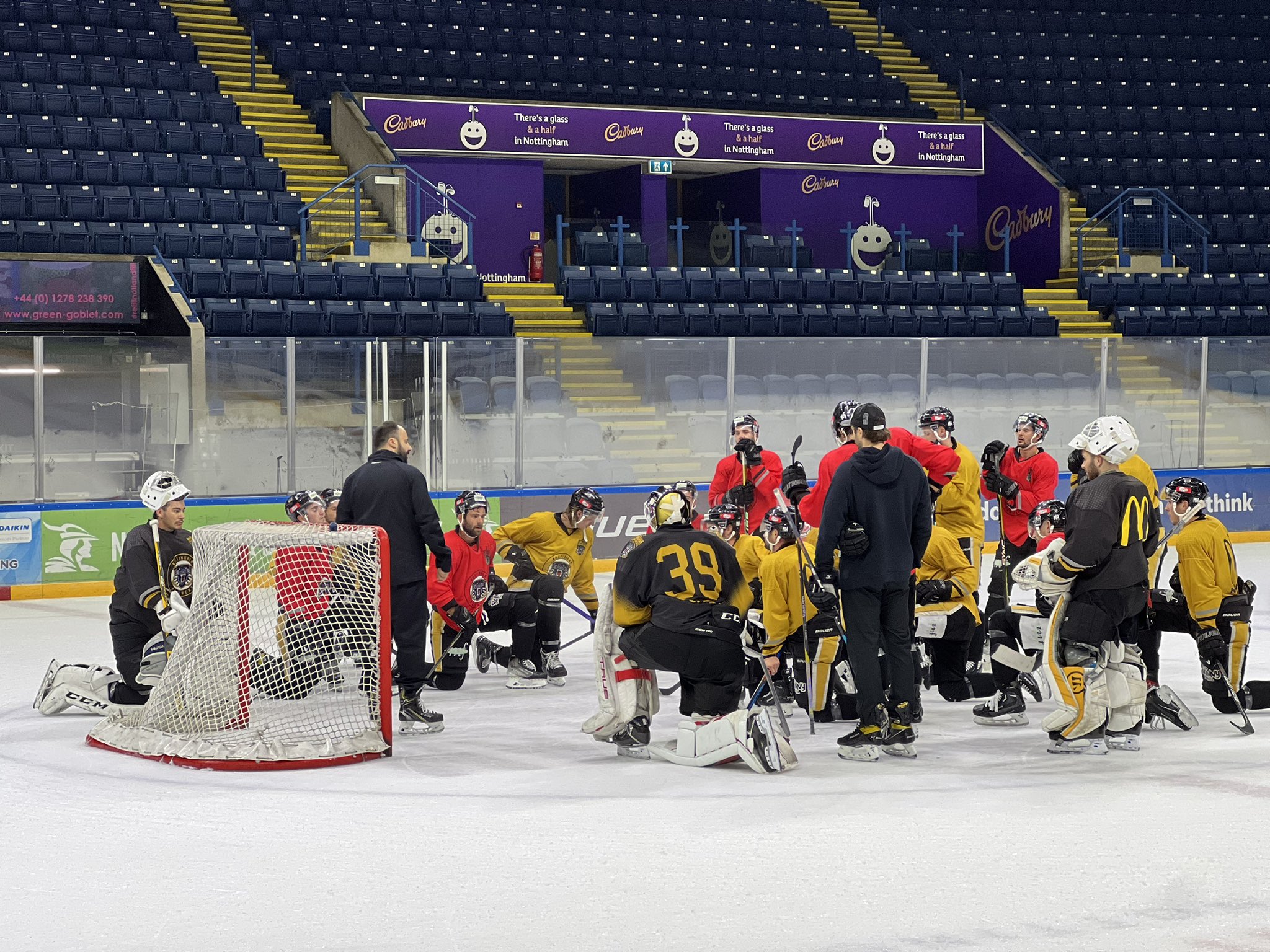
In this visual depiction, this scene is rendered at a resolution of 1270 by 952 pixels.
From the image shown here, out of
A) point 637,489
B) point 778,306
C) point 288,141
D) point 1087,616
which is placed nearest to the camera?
point 1087,616

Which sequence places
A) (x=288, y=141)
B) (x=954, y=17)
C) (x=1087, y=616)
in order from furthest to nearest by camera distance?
(x=954, y=17) < (x=288, y=141) < (x=1087, y=616)

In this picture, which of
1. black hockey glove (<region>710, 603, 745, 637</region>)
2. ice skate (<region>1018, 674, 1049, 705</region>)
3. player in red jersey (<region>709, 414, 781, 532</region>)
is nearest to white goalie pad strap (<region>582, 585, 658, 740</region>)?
black hockey glove (<region>710, 603, 745, 637</region>)

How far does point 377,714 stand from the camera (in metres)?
6.65

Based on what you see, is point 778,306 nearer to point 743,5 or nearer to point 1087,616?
point 743,5

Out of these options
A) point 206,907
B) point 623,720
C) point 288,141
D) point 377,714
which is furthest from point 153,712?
point 288,141

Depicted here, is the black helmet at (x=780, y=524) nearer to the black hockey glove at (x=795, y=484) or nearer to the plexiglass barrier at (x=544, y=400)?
the black hockey glove at (x=795, y=484)

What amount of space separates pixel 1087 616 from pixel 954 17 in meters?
20.3

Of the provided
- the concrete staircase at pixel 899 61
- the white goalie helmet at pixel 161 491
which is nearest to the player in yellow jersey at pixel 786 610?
the white goalie helmet at pixel 161 491

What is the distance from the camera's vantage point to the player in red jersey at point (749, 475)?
368 inches

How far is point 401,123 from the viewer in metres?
19.6

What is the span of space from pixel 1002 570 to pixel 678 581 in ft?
9.17

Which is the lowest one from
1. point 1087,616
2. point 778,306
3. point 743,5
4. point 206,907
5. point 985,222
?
point 206,907

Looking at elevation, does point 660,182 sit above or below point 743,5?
below

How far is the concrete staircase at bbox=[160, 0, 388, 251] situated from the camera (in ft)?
58.4
